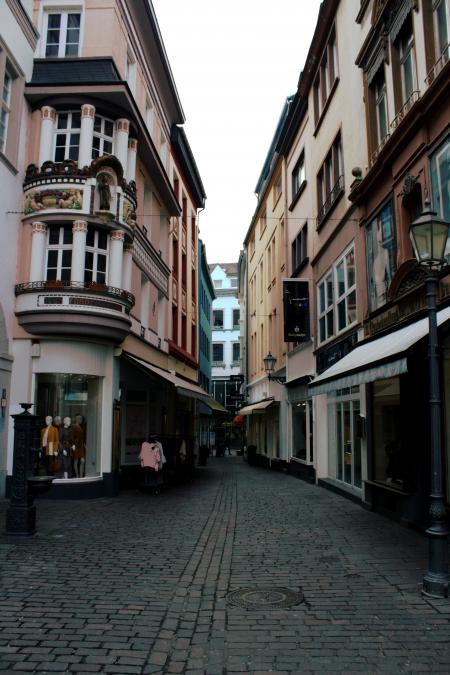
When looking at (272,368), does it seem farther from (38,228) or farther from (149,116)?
(38,228)

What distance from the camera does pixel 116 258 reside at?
15.9m

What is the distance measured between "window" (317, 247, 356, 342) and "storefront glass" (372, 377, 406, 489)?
3.07 meters

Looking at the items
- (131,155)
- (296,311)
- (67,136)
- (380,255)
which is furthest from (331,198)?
(67,136)

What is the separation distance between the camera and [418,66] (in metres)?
10.3

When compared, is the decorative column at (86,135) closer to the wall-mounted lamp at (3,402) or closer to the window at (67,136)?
the window at (67,136)

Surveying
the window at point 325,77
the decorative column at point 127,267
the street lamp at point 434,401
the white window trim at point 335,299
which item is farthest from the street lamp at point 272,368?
→ the street lamp at point 434,401

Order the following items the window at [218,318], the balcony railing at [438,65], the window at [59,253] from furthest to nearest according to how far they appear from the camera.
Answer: the window at [218,318] < the window at [59,253] < the balcony railing at [438,65]

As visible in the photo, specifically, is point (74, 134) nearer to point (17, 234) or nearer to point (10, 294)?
point (17, 234)

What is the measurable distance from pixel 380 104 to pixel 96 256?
8.00 meters

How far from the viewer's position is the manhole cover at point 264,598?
19.6 feet

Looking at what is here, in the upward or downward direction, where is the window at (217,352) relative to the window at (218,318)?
downward

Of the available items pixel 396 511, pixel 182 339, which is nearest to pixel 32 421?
pixel 396 511

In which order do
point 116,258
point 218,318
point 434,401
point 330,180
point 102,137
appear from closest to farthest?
1. point 434,401
2. point 116,258
3. point 102,137
4. point 330,180
5. point 218,318

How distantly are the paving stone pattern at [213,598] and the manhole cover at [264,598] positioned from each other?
129mm
